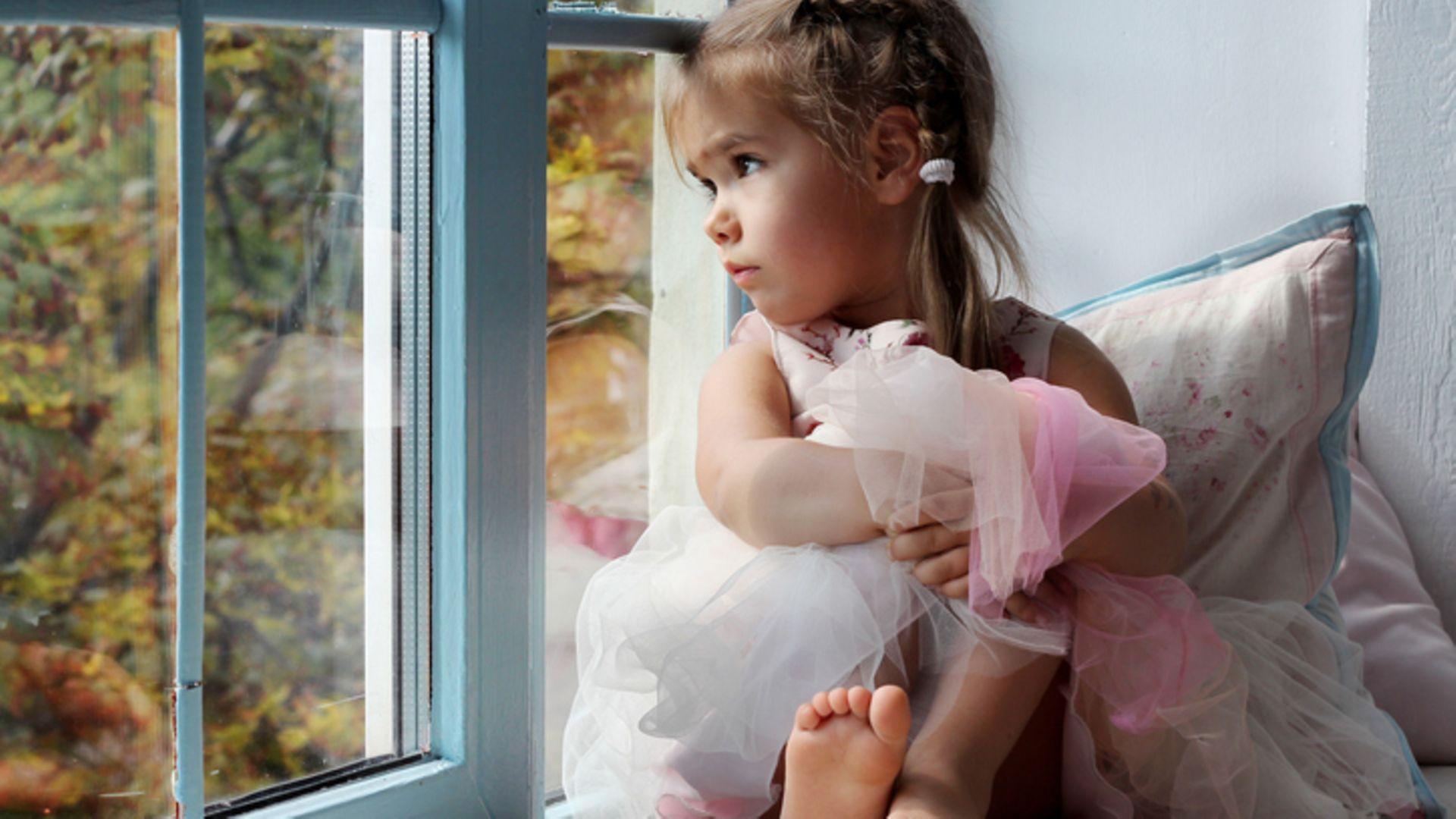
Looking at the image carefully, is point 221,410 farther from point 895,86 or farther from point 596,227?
point 895,86

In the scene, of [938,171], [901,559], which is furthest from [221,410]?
[938,171]

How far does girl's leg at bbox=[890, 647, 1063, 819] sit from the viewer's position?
81cm

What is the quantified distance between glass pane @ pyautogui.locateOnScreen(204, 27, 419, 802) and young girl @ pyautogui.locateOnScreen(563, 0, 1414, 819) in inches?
8.1

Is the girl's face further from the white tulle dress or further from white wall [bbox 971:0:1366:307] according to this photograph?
white wall [bbox 971:0:1366:307]

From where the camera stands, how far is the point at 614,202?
1.23 meters

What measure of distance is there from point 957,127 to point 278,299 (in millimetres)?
584

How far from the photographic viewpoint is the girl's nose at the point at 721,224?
108cm

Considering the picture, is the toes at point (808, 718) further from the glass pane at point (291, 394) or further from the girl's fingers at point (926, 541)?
the glass pane at point (291, 394)

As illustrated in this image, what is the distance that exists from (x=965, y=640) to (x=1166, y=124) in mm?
807

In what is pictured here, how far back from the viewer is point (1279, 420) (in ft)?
3.66

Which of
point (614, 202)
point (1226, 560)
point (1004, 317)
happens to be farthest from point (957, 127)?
point (1226, 560)

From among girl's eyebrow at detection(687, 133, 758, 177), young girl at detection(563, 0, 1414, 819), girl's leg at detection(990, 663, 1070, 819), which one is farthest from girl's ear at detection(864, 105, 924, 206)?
girl's leg at detection(990, 663, 1070, 819)

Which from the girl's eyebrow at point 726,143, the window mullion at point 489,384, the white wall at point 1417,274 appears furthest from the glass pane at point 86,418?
the white wall at point 1417,274

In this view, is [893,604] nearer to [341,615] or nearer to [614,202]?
[341,615]
